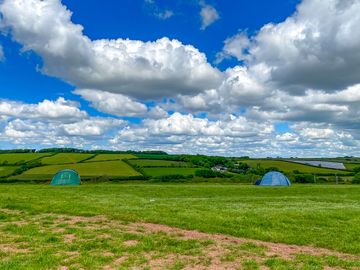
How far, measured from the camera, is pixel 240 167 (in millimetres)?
123500

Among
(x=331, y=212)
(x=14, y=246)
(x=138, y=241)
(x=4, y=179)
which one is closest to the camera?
(x=14, y=246)

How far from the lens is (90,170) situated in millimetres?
100750

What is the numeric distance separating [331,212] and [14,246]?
68.9ft

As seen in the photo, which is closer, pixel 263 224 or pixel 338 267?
pixel 338 267

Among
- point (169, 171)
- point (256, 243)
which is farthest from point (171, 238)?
point (169, 171)

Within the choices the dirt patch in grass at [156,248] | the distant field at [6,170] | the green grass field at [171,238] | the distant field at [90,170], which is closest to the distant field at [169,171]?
the distant field at [90,170]

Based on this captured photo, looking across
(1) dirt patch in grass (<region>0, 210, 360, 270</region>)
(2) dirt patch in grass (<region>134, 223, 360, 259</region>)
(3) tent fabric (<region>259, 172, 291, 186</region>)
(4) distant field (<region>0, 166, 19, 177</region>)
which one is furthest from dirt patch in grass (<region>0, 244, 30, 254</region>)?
(4) distant field (<region>0, 166, 19, 177</region>)

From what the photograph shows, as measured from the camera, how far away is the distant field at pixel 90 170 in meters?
88.5

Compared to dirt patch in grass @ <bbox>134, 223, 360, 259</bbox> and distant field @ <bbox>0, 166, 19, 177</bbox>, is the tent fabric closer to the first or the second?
dirt patch in grass @ <bbox>134, 223, 360, 259</bbox>

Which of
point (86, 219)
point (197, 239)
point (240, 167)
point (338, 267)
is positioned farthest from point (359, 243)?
point (240, 167)

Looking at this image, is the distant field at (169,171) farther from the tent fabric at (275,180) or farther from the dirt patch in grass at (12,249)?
the dirt patch in grass at (12,249)

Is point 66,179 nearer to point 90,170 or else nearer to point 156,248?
point 90,170

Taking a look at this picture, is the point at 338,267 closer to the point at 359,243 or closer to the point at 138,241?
the point at 359,243

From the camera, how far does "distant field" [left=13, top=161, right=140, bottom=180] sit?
8850 centimetres
